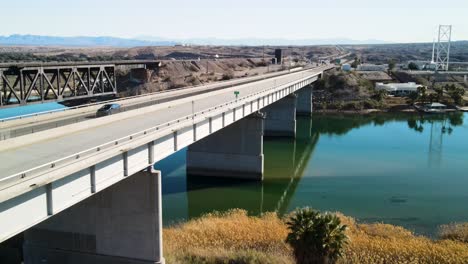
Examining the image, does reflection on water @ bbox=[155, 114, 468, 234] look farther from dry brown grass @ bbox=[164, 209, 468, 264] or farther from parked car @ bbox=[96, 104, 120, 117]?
parked car @ bbox=[96, 104, 120, 117]

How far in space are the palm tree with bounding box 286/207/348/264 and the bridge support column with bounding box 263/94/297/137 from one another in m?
46.7

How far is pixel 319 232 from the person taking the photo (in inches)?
715

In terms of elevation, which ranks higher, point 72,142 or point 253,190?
point 72,142

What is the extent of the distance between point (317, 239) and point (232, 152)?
24.5 metres

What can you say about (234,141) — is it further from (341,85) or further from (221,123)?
(341,85)

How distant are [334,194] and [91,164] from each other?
2495cm

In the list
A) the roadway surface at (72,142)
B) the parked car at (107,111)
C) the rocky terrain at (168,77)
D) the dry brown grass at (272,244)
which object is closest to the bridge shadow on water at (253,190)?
the dry brown grass at (272,244)

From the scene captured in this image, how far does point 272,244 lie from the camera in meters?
22.8

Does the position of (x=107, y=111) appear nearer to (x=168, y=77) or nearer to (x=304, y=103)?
(x=304, y=103)

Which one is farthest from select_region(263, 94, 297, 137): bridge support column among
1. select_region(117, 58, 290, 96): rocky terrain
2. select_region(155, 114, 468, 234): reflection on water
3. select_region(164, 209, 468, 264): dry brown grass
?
select_region(164, 209, 468, 264): dry brown grass

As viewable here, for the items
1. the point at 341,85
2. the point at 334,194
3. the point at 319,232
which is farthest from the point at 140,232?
the point at 341,85

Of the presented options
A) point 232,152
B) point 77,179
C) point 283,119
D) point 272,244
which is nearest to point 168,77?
point 283,119

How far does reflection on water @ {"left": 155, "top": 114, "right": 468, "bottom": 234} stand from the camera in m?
33.2

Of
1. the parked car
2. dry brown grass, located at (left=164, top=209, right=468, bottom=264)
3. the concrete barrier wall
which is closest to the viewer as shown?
the concrete barrier wall
